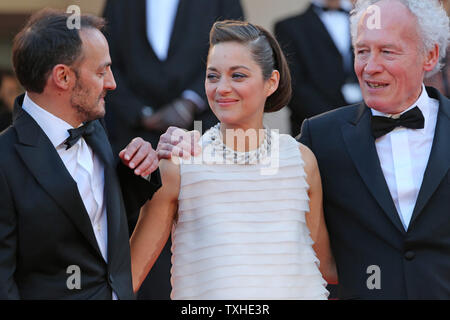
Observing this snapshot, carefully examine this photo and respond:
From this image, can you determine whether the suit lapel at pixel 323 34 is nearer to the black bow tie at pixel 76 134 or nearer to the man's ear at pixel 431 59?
the man's ear at pixel 431 59

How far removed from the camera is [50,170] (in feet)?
9.42

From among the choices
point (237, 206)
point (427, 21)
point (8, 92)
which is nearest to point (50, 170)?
point (237, 206)

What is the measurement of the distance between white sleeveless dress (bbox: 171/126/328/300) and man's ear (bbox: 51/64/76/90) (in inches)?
23.5

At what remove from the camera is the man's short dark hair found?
294 cm

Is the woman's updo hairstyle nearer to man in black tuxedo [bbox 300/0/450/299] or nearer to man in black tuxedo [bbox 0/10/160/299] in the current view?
man in black tuxedo [bbox 300/0/450/299]

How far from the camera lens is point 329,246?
357 centimetres

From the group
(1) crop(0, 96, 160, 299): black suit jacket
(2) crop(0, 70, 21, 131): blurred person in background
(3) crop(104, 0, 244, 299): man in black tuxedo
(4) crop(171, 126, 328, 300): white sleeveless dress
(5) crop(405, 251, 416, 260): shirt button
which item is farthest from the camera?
(2) crop(0, 70, 21, 131): blurred person in background

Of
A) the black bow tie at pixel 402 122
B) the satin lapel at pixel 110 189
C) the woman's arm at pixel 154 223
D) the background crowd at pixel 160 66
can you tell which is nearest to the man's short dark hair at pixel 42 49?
the satin lapel at pixel 110 189

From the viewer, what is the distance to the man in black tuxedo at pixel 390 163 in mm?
3352

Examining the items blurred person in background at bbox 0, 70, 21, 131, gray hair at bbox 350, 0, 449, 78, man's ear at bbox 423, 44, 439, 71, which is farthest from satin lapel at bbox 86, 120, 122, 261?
blurred person in background at bbox 0, 70, 21, 131

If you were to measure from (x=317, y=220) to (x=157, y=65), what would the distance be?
5.79ft
